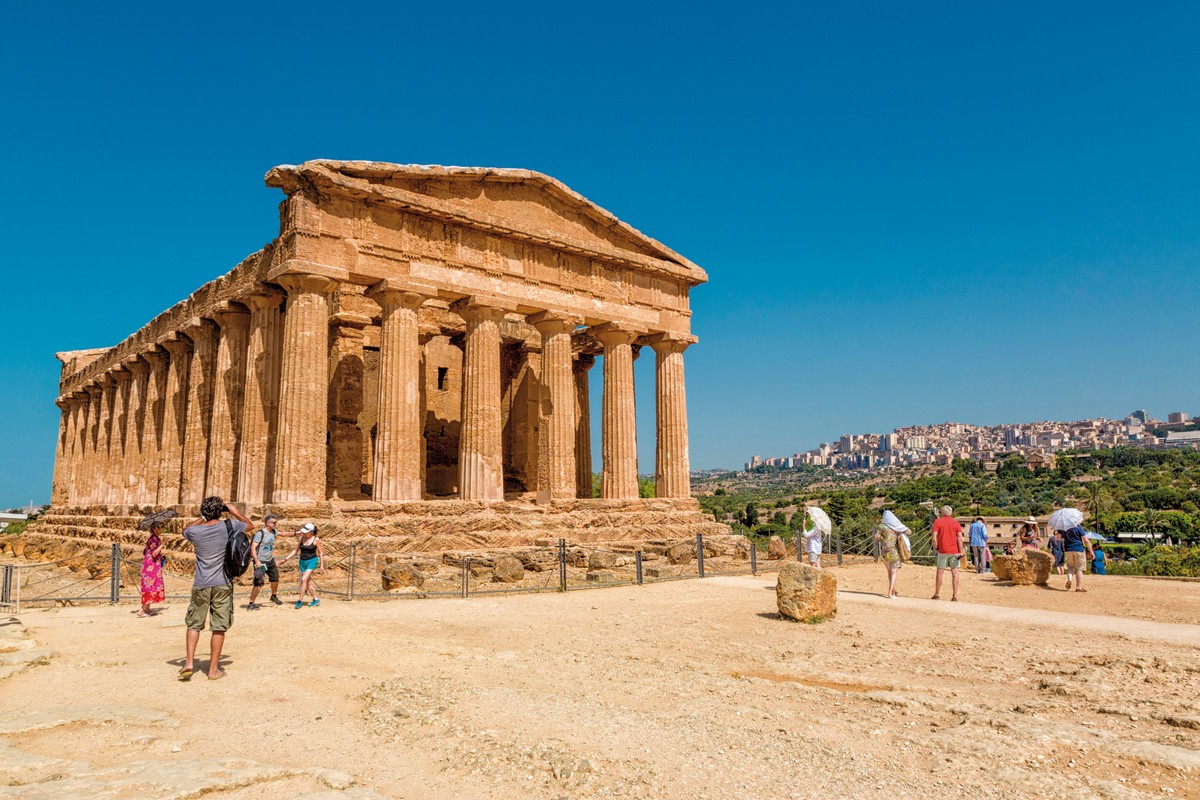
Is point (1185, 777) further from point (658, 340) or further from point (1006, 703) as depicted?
point (658, 340)

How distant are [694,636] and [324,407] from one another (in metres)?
Answer: 12.4

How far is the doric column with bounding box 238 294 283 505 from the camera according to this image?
19609 mm

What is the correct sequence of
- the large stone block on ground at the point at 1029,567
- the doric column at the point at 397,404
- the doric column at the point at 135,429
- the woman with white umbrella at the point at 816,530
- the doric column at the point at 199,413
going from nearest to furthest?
the large stone block on ground at the point at 1029,567 → the woman with white umbrella at the point at 816,530 → the doric column at the point at 397,404 → the doric column at the point at 199,413 → the doric column at the point at 135,429

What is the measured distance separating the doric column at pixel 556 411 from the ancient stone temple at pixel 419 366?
63mm

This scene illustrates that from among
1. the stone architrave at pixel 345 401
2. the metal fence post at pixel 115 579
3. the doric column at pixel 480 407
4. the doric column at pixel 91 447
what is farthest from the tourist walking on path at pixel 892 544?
the doric column at pixel 91 447

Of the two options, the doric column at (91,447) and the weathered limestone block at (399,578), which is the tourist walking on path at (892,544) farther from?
the doric column at (91,447)

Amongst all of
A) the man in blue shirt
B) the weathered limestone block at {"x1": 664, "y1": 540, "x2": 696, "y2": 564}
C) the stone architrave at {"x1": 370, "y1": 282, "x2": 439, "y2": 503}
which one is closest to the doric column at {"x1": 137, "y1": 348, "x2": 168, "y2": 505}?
the stone architrave at {"x1": 370, "y1": 282, "x2": 439, "y2": 503}

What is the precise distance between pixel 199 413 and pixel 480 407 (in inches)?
349

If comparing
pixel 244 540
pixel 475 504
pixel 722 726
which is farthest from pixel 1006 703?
pixel 475 504

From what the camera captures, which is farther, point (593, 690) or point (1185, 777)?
point (593, 690)

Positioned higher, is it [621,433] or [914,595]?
[621,433]

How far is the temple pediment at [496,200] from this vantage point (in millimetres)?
19297

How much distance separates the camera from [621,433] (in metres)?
25.1

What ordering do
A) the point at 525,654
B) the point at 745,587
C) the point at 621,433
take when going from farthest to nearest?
the point at 621,433 → the point at 745,587 → the point at 525,654
